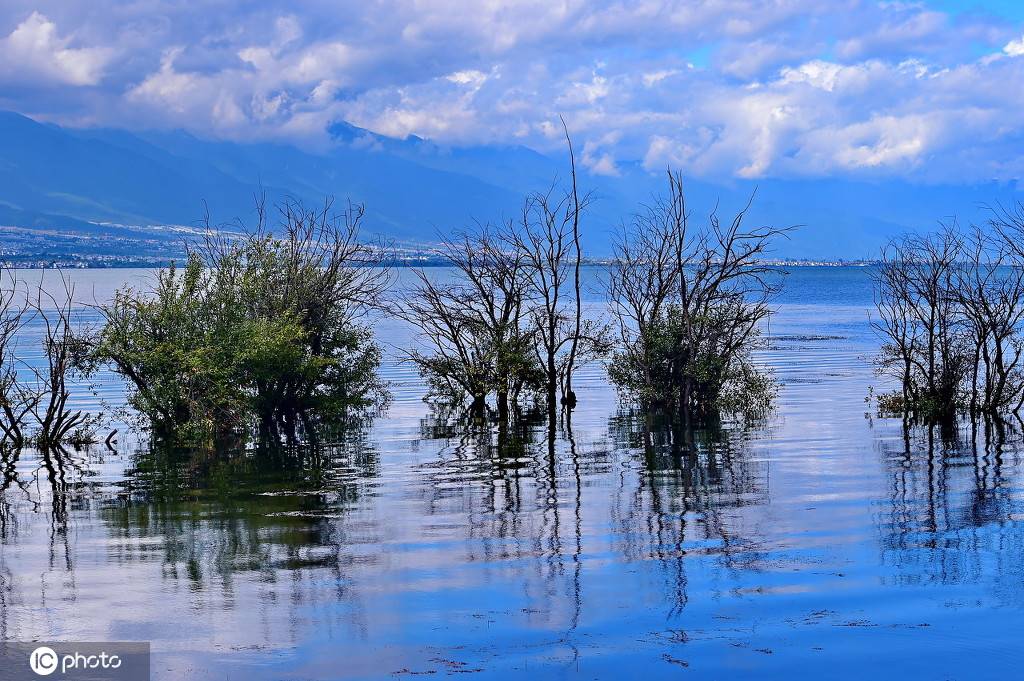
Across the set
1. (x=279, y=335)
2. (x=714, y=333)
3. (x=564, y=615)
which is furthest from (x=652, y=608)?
(x=714, y=333)

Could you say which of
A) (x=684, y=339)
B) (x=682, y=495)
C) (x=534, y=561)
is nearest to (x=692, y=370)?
(x=684, y=339)

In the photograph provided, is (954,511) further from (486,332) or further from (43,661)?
(486,332)

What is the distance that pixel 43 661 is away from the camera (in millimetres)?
12570

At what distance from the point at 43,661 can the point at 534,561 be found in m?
7.14

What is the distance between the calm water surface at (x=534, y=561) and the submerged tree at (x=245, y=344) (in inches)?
139

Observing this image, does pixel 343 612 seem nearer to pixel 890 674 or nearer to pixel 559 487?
pixel 890 674

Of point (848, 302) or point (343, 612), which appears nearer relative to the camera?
point (343, 612)

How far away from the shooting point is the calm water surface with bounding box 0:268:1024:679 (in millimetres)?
12875

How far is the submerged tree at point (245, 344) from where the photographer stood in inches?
1321

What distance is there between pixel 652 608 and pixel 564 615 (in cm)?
116

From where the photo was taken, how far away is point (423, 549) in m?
18.1

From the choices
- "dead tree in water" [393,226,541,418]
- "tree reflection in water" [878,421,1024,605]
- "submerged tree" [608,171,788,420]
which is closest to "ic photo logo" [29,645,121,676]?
"tree reflection in water" [878,421,1024,605]

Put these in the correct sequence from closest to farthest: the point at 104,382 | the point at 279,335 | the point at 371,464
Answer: the point at 371,464 → the point at 279,335 → the point at 104,382

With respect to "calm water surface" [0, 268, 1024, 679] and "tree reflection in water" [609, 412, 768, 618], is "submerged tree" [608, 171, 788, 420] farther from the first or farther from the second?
"calm water surface" [0, 268, 1024, 679]
